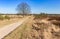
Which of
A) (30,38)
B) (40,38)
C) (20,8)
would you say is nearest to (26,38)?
(30,38)

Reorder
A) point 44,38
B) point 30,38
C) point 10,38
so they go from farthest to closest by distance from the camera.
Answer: point 10,38, point 30,38, point 44,38

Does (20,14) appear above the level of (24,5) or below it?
below

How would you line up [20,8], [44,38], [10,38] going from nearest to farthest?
[44,38], [10,38], [20,8]

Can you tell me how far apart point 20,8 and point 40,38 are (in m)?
84.7

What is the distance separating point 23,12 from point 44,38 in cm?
8561

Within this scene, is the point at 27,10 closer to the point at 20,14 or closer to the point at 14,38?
the point at 20,14

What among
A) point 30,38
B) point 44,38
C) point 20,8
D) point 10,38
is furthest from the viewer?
point 20,8

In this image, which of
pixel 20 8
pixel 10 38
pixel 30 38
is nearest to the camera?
pixel 30 38

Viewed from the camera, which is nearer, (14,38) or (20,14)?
(14,38)

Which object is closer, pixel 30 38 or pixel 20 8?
pixel 30 38

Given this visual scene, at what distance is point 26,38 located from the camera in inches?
458

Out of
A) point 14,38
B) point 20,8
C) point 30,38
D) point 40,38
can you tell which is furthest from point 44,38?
point 20,8

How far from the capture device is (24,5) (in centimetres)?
9719

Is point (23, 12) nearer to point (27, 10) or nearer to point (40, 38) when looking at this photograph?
point (27, 10)
